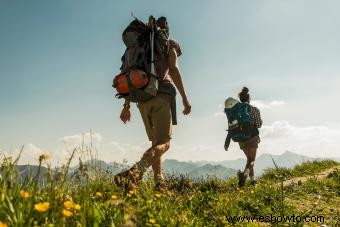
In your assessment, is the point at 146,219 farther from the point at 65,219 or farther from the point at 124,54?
the point at 124,54

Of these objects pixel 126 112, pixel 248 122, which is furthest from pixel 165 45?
pixel 248 122

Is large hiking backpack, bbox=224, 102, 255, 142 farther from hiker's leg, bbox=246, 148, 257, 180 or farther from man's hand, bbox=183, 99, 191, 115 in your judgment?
man's hand, bbox=183, 99, 191, 115

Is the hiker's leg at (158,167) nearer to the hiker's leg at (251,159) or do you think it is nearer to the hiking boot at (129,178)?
the hiking boot at (129,178)

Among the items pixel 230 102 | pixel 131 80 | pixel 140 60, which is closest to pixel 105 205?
pixel 131 80

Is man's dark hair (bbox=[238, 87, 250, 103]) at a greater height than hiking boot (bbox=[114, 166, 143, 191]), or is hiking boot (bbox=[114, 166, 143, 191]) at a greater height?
man's dark hair (bbox=[238, 87, 250, 103])

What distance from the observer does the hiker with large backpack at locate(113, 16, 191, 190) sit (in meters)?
5.88

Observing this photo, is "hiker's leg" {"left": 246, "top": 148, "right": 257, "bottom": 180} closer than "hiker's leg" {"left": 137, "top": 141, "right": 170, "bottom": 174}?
No

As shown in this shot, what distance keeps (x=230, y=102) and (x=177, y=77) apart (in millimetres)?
4796

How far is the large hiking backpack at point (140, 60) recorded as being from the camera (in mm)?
5859

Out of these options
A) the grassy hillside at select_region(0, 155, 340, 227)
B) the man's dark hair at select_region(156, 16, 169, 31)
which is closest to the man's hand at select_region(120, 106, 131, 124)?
the grassy hillside at select_region(0, 155, 340, 227)

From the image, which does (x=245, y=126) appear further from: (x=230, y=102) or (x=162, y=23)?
Answer: (x=162, y=23)

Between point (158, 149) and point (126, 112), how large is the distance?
1.23 m

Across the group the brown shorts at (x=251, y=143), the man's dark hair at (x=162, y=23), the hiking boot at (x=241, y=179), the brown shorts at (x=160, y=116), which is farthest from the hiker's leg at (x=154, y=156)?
the brown shorts at (x=251, y=143)

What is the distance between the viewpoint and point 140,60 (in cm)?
609
